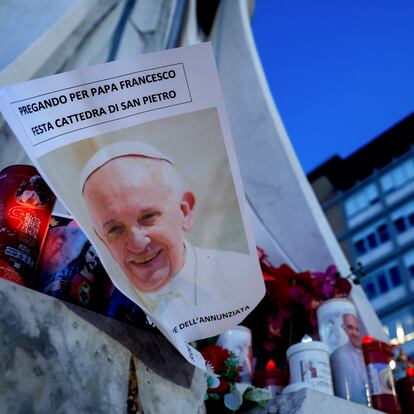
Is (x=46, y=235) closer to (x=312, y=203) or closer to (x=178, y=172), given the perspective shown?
(x=178, y=172)

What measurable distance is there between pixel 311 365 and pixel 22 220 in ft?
2.15

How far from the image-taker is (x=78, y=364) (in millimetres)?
797

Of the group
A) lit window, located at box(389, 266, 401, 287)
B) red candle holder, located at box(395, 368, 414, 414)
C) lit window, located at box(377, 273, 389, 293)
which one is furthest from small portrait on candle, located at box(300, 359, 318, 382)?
lit window, located at box(377, 273, 389, 293)

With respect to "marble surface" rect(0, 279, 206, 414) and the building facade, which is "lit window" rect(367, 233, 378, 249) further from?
"marble surface" rect(0, 279, 206, 414)

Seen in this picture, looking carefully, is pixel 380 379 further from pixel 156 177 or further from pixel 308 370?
pixel 156 177

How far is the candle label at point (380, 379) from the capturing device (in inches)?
52.9

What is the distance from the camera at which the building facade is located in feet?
55.1

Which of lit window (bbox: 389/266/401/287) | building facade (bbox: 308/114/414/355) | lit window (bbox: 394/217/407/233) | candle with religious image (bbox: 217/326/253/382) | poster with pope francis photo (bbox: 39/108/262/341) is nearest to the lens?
poster with pope francis photo (bbox: 39/108/262/341)

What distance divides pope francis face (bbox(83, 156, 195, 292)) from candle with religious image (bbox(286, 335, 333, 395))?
50 centimetres

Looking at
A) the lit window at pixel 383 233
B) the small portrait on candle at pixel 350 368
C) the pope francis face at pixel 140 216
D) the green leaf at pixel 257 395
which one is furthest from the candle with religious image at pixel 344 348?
the lit window at pixel 383 233

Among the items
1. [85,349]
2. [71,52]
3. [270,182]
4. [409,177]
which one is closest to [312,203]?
[270,182]

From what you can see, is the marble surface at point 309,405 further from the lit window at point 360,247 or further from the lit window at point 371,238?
the lit window at point 360,247

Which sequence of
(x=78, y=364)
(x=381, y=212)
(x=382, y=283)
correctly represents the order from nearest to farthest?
(x=78, y=364)
(x=382, y=283)
(x=381, y=212)

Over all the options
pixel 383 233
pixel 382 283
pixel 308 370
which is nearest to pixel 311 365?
pixel 308 370
